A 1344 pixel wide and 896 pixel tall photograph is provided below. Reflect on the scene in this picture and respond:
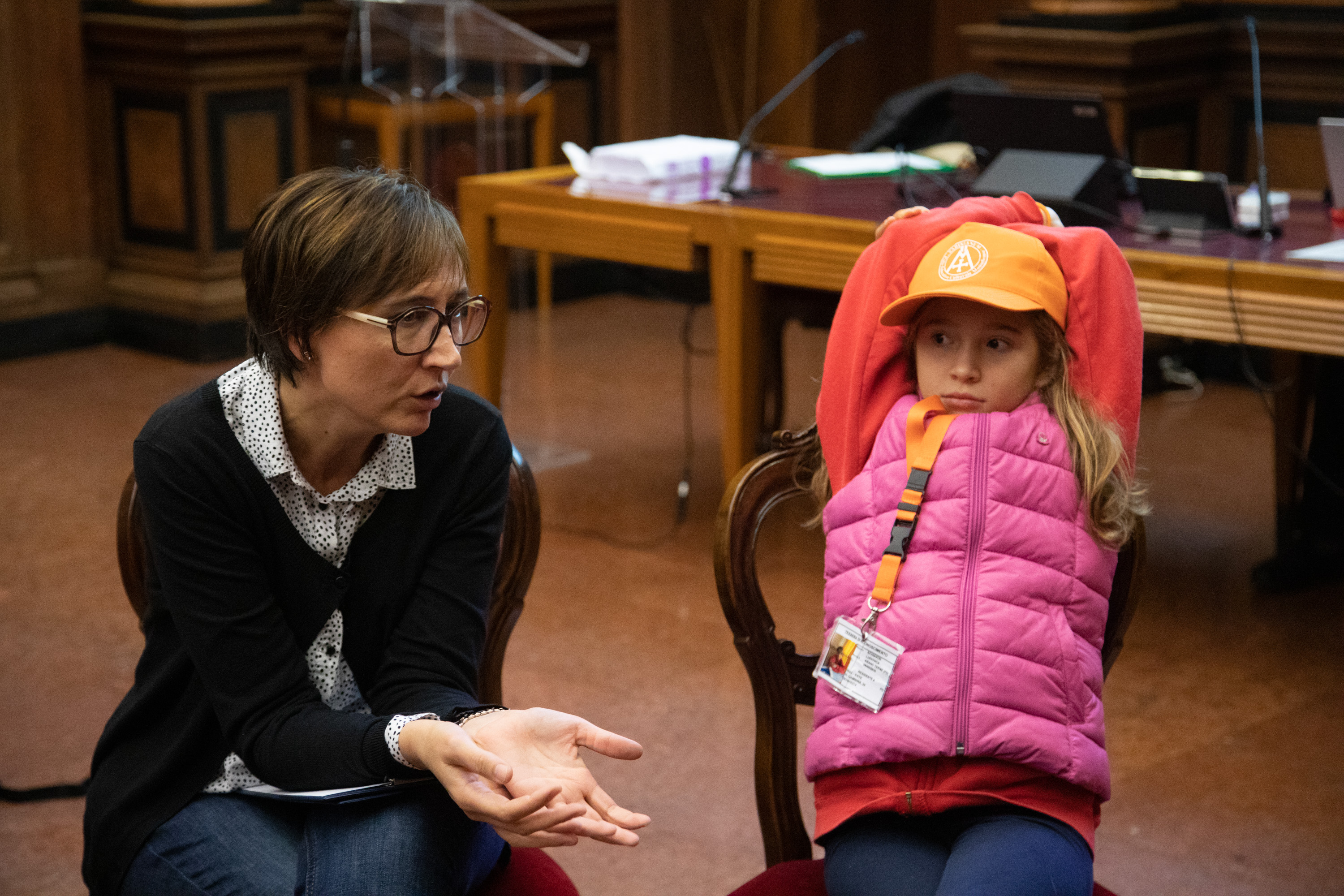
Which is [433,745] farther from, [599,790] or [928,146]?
[928,146]

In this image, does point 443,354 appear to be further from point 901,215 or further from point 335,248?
point 901,215

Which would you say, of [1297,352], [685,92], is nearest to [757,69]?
[685,92]

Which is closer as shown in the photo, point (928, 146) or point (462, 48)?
point (928, 146)

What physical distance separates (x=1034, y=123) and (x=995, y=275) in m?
1.78

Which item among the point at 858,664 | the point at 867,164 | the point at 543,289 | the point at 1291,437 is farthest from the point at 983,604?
the point at 543,289

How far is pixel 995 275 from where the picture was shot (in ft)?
5.11

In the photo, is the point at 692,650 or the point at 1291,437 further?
the point at 1291,437

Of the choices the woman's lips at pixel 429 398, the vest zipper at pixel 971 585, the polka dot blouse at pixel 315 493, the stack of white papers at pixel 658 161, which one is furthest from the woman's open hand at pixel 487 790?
the stack of white papers at pixel 658 161

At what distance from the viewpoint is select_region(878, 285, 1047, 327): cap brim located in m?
1.53

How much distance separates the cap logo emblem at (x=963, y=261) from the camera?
1.57m

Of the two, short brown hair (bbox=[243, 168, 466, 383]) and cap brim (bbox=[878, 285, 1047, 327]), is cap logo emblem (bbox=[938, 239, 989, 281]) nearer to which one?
cap brim (bbox=[878, 285, 1047, 327])

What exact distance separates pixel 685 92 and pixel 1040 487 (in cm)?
496

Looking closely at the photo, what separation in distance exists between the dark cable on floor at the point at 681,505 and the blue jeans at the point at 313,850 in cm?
224

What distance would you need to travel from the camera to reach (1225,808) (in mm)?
2439
